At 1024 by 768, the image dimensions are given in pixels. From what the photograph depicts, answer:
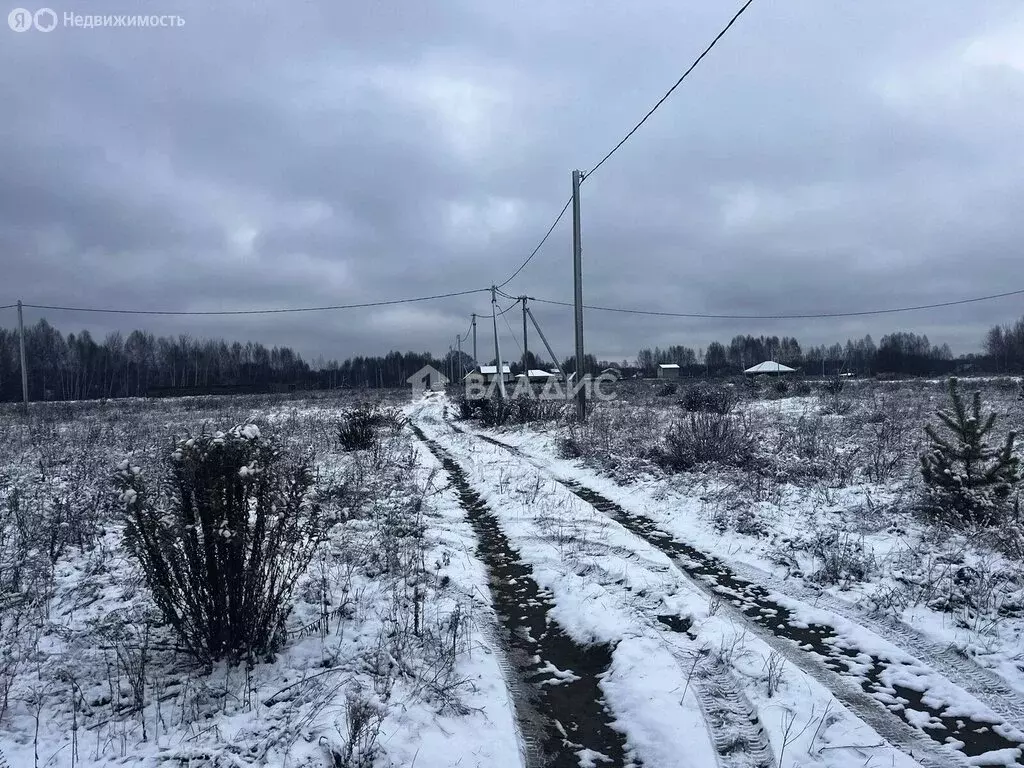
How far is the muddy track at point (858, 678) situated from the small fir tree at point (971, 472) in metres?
2.72

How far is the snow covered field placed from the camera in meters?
2.65

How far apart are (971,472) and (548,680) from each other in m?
5.28

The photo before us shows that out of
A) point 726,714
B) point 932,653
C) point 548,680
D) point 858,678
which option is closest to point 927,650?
point 932,653

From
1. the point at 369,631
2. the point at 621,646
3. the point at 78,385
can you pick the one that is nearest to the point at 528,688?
the point at 621,646

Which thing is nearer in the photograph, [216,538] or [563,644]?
[216,538]

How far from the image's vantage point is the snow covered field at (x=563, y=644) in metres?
2.65

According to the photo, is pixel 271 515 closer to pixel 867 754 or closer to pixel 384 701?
pixel 384 701

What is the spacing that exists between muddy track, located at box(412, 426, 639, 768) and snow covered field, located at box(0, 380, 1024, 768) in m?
0.02

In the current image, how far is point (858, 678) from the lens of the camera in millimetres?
3166

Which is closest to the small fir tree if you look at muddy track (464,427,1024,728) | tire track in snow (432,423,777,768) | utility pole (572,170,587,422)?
muddy track (464,427,1024,728)

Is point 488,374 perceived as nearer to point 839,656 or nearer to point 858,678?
point 839,656

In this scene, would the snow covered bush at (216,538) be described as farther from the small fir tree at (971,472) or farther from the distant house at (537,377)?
the distant house at (537,377)

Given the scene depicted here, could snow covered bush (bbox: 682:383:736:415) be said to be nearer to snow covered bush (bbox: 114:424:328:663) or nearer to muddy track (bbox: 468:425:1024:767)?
muddy track (bbox: 468:425:1024:767)

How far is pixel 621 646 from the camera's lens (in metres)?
3.61
